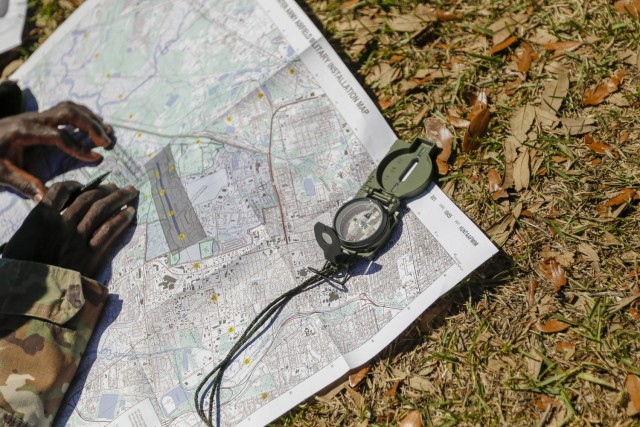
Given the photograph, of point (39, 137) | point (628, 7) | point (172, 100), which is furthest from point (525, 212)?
point (39, 137)

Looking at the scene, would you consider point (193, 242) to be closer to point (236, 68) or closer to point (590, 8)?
point (236, 68)

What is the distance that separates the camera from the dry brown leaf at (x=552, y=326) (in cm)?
176

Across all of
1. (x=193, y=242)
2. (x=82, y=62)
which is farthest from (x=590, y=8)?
(x=82, y=62)

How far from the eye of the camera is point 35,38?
9.17 ft

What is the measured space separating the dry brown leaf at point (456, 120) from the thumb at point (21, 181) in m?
1.44

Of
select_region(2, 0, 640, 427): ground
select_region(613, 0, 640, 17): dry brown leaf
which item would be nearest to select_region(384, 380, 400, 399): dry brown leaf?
select_region(2, 0, 640, 427): ground

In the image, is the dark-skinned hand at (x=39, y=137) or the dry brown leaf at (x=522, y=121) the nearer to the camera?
the dry brown leaf at (x=522, y=121)

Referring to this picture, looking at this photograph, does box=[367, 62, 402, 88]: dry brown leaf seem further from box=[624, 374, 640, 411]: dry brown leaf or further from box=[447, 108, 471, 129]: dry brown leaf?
box=[624, 374, 640, 411]: dry brown leaf

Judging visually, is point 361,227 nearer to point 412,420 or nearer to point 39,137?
point 412,420

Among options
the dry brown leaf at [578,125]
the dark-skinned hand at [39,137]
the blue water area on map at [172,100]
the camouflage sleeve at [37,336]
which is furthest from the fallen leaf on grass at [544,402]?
the dark-skinned hand at [39,137]

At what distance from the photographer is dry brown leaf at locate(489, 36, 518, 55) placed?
2191 mm

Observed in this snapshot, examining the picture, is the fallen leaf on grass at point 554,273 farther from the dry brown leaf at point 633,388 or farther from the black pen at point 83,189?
the black pen at point 83,189

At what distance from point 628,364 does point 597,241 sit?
355 millimetres

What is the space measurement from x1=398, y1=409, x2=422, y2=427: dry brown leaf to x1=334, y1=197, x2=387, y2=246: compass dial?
0.50 meters
